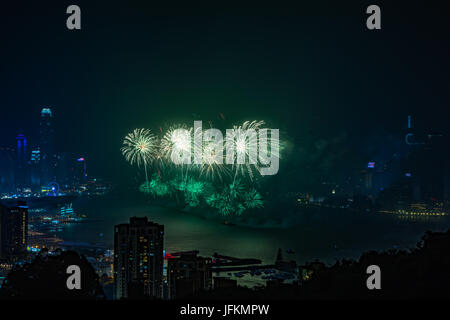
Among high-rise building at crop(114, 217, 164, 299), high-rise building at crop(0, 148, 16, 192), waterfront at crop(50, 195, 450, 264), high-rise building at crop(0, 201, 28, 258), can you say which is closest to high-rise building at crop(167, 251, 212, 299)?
high-rise building at crop(114, 217, 164, 299)

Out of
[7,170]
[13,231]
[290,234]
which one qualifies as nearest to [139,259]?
[13,231]

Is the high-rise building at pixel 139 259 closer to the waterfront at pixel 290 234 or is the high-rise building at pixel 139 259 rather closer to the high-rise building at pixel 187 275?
the high-rise building at pixel 187 275

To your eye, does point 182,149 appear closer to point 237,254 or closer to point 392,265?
point 237,254

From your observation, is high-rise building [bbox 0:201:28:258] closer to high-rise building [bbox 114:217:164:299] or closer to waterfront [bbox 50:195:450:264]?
waterfront [bbox 50:195:450:264]

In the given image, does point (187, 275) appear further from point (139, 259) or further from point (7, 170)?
point (7, 170)
